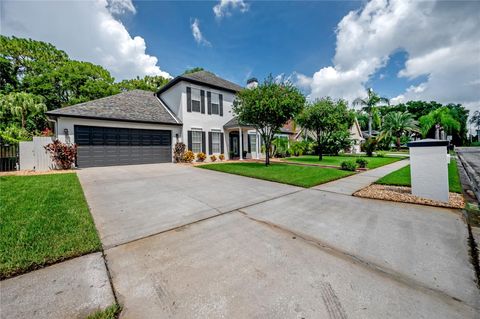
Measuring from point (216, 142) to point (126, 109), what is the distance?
23.7ft

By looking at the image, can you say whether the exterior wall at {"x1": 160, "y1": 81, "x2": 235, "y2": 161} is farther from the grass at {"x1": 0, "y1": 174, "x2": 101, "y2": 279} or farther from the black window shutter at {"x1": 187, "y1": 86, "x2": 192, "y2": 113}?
the grass at {"x1": 0, "y1": 174, "x2": 101, "y2": 279}

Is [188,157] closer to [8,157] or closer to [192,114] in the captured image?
[192,114]

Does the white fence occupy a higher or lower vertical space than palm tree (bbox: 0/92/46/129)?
lower

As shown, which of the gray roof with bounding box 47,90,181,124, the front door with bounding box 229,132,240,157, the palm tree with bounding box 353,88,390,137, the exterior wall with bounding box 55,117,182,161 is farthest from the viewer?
the palm tree with bounding box 353,88,390,137

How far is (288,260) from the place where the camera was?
2541mm

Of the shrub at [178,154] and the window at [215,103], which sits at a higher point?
the window at [215,103]

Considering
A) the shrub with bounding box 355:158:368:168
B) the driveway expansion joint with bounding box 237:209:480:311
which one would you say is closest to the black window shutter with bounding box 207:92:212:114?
the shrub with bounding box 355:158:368:168

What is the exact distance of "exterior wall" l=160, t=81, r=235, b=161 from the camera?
14770mm

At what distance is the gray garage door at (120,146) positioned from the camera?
11.5 metres

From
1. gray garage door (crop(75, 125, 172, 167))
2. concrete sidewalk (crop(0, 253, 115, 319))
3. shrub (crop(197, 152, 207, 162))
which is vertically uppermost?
gray garage door (crop(75, 125, 172, 167))

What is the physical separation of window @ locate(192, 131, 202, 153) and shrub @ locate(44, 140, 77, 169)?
7.48 meters

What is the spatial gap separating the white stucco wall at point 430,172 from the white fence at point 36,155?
16.4 metres

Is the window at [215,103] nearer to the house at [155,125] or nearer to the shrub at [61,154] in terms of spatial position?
the house at [155,125]

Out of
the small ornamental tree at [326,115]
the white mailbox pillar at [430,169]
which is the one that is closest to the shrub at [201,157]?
the small ornamental tree at [326,115]
